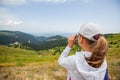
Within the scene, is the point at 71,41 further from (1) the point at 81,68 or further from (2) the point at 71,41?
(1) the point at 81,68

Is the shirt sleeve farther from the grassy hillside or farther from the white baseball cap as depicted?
the grassy hillside

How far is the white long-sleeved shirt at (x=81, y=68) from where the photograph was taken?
6.40 ft

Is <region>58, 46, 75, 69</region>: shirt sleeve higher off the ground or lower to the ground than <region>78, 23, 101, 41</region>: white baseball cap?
lower

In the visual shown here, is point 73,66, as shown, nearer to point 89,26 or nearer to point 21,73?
point 89,26

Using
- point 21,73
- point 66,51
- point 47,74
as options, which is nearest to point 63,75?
point 47,74

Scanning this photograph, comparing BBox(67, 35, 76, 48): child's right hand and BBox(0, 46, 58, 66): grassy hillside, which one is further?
BBox(0, 46, 58, 66): grassy hillside

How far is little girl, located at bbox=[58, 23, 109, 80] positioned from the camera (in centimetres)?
195

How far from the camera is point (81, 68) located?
77.0 inches

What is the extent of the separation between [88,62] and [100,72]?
13 centimetres

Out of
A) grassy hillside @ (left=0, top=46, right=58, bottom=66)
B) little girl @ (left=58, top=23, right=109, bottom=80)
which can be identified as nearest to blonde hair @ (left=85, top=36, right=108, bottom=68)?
little girl @ (left=58, top=23, right=109, bottom=80)

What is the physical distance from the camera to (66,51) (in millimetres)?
2086

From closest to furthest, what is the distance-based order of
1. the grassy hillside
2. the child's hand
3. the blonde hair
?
the blonde hair < the child's hand < the grassy hillside

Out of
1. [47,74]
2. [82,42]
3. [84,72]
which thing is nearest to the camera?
[84,72]

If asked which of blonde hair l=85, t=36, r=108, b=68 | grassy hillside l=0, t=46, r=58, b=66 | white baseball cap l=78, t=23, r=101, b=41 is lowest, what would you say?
grassy hillside l=0, t=46, r=58, b=66
